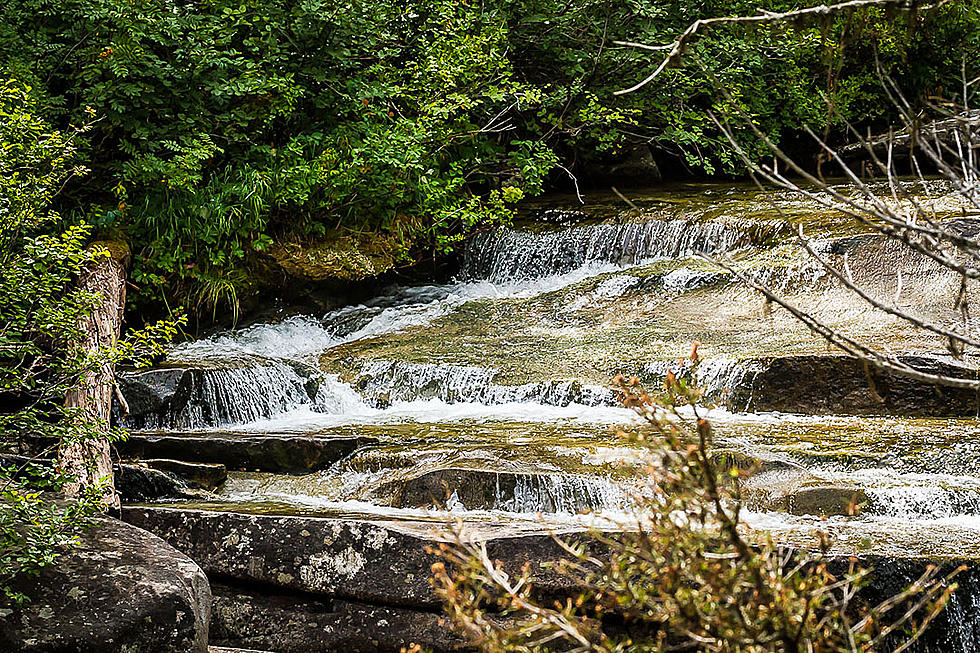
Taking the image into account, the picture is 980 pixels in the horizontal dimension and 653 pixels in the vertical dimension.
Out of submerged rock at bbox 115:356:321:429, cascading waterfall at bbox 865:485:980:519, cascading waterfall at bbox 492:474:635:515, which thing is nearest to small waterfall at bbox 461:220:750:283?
submerged rock at bbox 115:356:321:429

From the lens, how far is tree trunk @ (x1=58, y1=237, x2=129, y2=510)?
14.0 feet

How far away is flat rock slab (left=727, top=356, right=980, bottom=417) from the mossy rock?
4349 mm

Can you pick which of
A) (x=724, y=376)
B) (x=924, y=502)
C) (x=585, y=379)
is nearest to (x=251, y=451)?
(x=585, y=379)

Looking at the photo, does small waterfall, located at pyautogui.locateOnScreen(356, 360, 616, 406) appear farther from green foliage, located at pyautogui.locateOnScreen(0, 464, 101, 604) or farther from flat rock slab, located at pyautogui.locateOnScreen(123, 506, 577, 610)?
green foliage, located at pyautogui.locateOnScreen(0, 464, 101, 604)

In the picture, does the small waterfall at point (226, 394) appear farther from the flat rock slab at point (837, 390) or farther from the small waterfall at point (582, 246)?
the small waterfall at point (582, 246)

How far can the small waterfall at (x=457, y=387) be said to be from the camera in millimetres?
7180

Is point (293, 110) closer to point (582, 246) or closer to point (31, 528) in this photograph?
point (582, 246)

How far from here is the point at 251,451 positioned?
565 centimetres

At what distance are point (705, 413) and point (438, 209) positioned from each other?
431 centimetres

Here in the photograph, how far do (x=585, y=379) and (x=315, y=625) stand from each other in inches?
142

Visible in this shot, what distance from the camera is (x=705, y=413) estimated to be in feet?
22.8

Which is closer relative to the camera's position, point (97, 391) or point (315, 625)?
point (315, 625)

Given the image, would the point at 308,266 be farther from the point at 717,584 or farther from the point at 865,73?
the point at 865,73

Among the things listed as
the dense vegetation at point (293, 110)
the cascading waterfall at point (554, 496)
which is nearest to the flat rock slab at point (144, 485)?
the cascading waterfall at point (554, 496)
